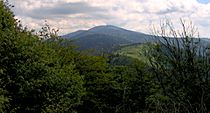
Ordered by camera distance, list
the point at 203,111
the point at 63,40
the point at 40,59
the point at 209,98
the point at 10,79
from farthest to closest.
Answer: the point at 63,40 → the point at 40,59 → the point at 10,79 → the point at 209,98 → the point at 203,111

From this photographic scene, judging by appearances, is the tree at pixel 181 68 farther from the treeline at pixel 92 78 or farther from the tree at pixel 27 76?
the tree at pixel 27 76

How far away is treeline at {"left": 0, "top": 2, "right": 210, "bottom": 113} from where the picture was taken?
1583 cm

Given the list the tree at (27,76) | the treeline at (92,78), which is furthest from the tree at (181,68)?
the tree at (27,76)

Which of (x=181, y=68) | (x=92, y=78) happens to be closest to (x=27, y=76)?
(x=181, y=68)

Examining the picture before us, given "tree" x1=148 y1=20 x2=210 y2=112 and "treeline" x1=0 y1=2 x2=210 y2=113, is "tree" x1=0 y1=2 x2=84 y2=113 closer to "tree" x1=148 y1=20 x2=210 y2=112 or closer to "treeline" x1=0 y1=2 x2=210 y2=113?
"treeline" x1=0 y1=2 x2=210 y2=113

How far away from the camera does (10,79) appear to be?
28.7 metres

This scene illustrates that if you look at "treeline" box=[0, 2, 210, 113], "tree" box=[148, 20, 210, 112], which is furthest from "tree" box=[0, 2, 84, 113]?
"tree" box=[148, 20, 210, 112]

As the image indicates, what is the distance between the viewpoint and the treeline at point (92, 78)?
15828 millimetres

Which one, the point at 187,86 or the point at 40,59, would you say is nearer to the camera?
the point at 187,86

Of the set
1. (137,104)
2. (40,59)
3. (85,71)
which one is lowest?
(137,104)

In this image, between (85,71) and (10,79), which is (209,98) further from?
(85,71)

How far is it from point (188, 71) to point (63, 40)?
36932 millimetres

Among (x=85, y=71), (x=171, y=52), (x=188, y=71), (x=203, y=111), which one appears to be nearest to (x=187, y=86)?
(x=188, y=71)

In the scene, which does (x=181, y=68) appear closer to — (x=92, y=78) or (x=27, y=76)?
(x=27, y=76)
